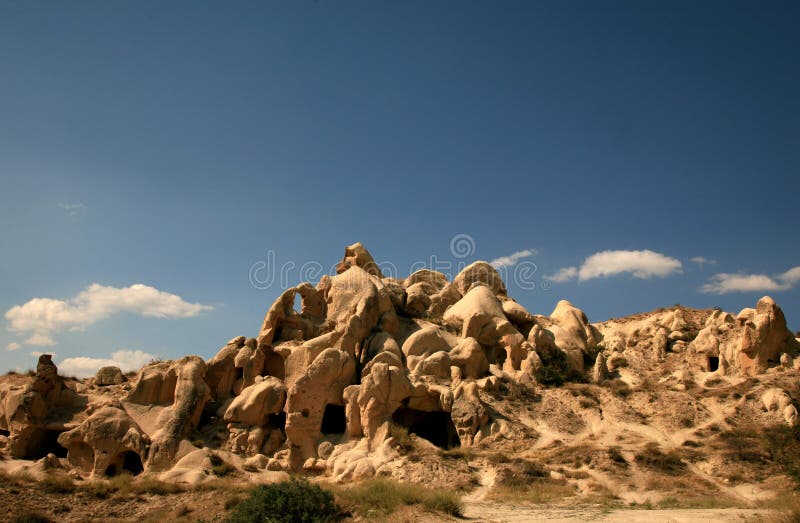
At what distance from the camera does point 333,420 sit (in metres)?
26.8

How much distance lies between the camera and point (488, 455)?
72.8ft

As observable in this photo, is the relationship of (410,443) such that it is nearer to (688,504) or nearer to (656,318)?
(688,504)

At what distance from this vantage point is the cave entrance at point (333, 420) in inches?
1031

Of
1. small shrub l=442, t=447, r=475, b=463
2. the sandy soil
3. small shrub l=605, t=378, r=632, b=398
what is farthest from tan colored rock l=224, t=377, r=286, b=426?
small shrub l=605, t=378, r=632, b=398

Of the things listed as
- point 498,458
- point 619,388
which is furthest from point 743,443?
point 498,458

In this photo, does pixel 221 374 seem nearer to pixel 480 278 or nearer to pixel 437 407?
pixel 437 407

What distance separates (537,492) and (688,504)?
4168mm

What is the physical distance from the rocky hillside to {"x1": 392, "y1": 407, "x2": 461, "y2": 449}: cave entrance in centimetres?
7

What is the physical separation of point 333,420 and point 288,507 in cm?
1204

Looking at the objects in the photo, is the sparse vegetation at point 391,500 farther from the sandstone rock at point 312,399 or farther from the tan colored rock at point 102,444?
the tan colored rock at point 102,444

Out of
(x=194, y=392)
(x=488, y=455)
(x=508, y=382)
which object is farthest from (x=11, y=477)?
(x=508, y=382)

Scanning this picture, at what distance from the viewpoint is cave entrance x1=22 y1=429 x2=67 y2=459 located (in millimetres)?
24906

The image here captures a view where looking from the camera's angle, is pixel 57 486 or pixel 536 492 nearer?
pixel 57 486

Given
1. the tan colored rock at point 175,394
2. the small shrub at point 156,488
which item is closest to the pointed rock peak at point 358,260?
the tan colored rock at point 175,394
